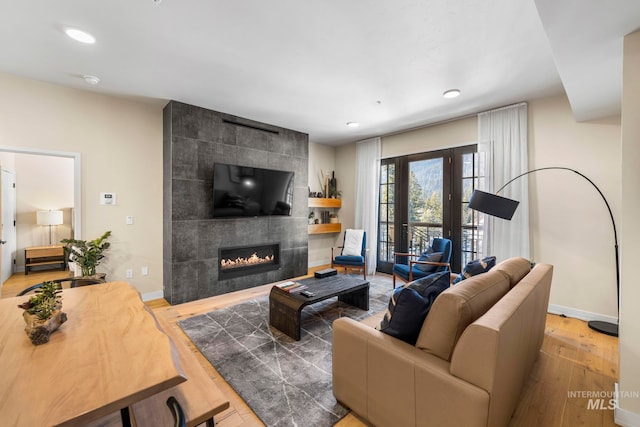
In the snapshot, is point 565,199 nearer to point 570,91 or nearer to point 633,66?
point 570,91

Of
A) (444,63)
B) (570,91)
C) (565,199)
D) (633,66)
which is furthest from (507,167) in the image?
(633,66)

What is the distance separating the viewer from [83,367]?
99cm

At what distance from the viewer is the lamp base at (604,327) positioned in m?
2.82

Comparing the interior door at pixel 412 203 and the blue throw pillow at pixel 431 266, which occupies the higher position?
the interior door at pixel 412 203

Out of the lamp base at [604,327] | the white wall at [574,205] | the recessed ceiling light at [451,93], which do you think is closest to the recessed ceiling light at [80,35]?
the recessed ceiling light at [451,93]

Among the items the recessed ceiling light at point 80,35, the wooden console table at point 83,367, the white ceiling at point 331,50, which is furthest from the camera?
the recessed ceiling light at point 80,35

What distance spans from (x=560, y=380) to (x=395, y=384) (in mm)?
1675

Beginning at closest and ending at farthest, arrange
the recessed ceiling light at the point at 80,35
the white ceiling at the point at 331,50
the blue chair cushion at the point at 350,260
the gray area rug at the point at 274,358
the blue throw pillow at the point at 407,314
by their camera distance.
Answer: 1. the blue throw pillow at the point at 407,314
2. the gray area rug at the point at 274,358
3. the white ceiling at the point at 331,50
4. the recessed ceiling light at the point at 80,35
5. the blue chair cushion at the point at 350,260

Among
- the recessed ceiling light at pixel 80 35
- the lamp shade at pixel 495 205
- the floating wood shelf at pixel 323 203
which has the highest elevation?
the recessed ceiling light at pixel 80 35

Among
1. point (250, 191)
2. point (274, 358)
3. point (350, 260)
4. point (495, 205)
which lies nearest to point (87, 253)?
point (250, 191)

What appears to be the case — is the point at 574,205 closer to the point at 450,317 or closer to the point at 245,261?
the point at 450,317

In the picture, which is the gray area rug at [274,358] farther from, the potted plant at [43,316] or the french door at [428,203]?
the french door at [428,203]

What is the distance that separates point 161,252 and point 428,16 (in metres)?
4.17

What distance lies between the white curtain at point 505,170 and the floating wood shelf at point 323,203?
2806mm
